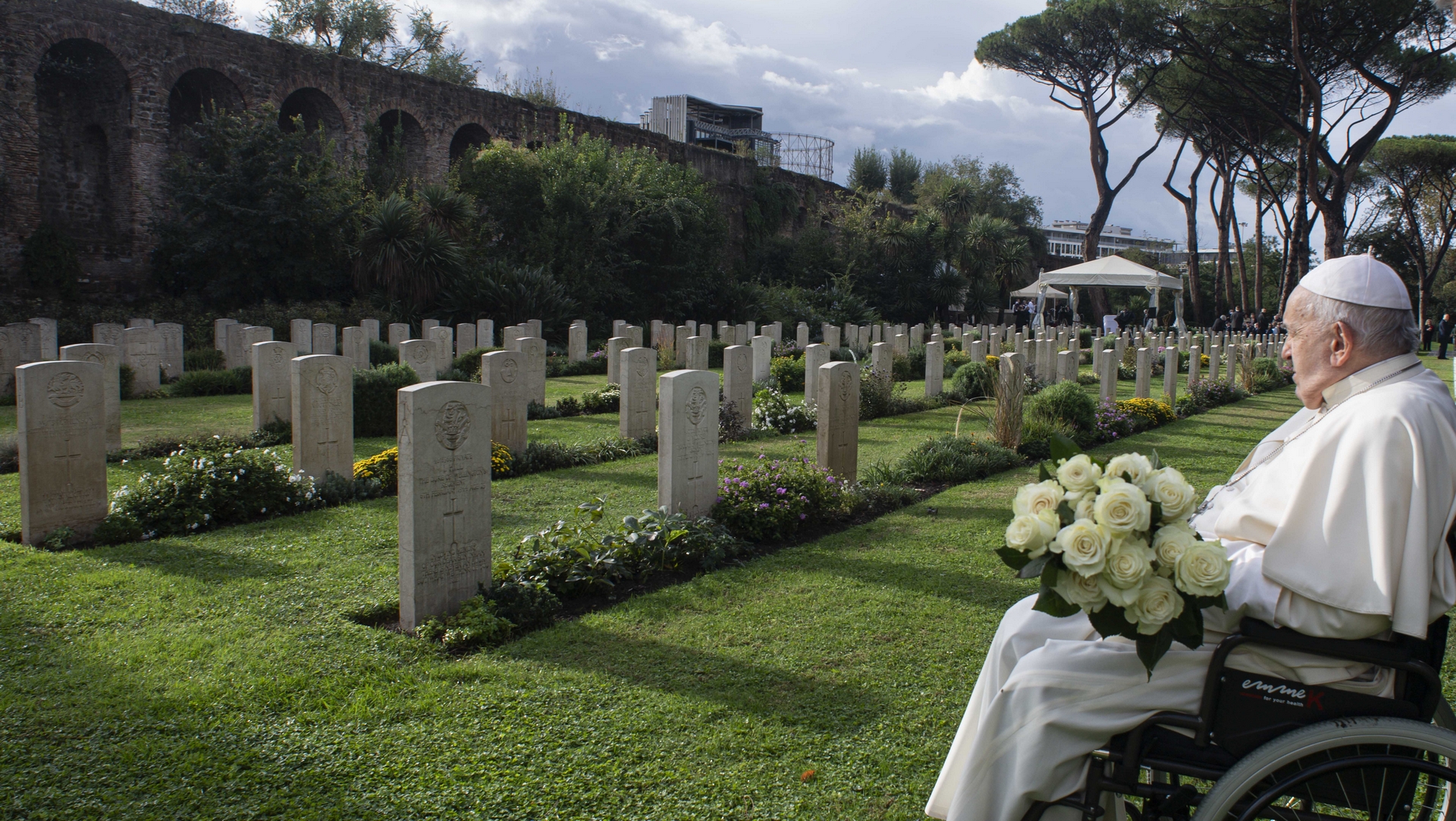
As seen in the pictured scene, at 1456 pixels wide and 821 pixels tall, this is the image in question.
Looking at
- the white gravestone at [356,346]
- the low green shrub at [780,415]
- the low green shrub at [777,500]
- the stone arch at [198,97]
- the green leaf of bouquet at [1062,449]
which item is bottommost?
the low green shrub at [777,500]

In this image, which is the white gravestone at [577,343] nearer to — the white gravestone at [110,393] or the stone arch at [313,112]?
the white gravestone at [110,393]

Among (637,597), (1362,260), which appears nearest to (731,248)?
(637,597)

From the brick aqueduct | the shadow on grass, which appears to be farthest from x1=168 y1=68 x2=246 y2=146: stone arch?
the shadow on grass

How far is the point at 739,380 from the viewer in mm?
10109

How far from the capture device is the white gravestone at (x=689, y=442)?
18.7ft

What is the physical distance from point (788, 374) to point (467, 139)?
57.9ft

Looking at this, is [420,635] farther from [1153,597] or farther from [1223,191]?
[1223,191]

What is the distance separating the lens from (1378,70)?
2473cm

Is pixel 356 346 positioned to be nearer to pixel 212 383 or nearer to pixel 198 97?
pixel 212 383

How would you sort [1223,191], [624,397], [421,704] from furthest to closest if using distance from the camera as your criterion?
[1223,191], [624,397], [421,704]

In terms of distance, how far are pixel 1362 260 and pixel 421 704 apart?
10.6 ft

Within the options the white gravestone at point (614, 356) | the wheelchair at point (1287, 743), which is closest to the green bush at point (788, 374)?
the white gravestone at point (614, 356)

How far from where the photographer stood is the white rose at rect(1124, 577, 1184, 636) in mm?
1934

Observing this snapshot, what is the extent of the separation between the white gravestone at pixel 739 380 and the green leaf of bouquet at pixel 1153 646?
7957 mm
